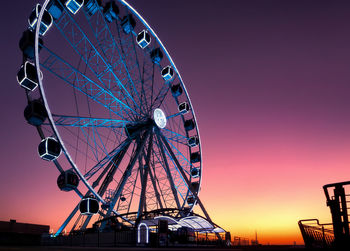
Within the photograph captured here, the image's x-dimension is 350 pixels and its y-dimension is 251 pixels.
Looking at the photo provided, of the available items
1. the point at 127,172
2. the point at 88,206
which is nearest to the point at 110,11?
the point at 127,172

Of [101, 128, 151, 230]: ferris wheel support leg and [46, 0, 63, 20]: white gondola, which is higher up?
[46, 0, 63, 20]: white gondola

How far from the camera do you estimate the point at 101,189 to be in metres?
20.5

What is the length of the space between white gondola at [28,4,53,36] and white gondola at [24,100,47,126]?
4.36 meters

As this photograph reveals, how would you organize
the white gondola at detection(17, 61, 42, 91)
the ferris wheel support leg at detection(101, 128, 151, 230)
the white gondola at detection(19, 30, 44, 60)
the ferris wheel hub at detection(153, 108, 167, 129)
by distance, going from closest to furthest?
the white gondola at detection(17, 61, 42, 91) → the white gondola at detection(19, 30, 44, 60) → the ferris wheel support leg at detection(101, 128, 151, 230) → the ferris wheel hub at detection(153, 108, 167, 129)

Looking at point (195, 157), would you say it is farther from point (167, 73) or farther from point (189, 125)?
point (167, 73)

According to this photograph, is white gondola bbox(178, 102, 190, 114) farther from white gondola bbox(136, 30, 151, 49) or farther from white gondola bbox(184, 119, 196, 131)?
white gondola bbox(136, 30, 151, 49)

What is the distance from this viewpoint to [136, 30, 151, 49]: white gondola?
25.0 meters

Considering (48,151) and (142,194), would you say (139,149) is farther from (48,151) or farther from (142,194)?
(48,151)

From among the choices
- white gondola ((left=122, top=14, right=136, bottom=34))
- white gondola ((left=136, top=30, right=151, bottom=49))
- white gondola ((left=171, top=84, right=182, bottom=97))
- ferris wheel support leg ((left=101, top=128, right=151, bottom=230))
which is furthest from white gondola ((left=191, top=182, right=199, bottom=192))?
white gondola ((left=122, top=14, right=136, bottom=34))

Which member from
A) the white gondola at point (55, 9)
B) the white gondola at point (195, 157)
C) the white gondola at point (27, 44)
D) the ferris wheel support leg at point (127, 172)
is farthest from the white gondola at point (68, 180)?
the white gondola at point (195, 157)

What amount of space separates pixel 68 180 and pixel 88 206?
1957 millimetres

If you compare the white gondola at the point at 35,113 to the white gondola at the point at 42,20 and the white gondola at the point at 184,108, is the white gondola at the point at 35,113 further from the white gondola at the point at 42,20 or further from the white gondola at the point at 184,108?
the white gondola at the point at 184,108

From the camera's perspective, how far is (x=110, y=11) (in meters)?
23.3

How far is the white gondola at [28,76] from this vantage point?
52.2ft
